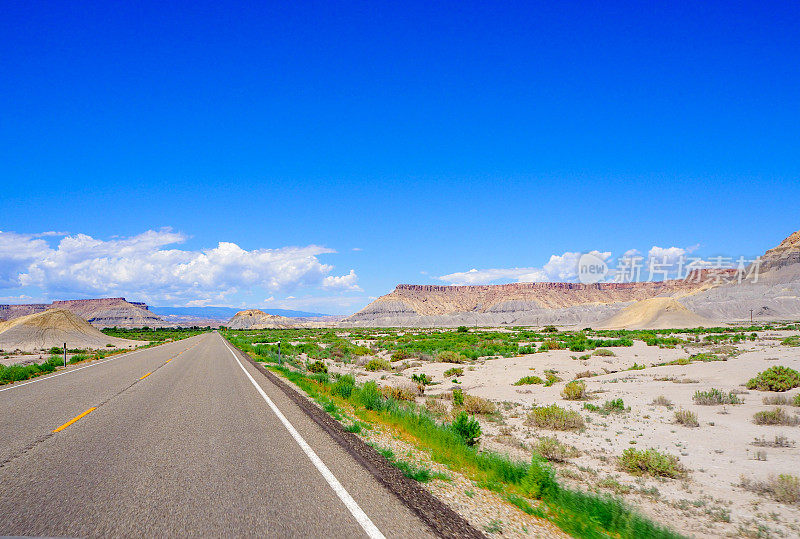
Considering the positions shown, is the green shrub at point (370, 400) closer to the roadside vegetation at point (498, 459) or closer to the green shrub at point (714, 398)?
the roadside vegetation at point (498, 459)

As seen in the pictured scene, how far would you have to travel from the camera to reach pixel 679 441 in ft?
31.7

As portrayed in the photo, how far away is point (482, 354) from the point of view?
3316 centimetres

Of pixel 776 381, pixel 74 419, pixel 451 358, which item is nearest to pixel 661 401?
pixel 776 381

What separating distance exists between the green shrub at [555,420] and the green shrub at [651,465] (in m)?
2.83

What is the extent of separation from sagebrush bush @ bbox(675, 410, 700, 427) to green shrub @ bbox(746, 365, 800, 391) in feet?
16.2

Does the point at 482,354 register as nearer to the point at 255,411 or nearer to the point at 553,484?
the point at 255,411

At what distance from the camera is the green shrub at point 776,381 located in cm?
1380

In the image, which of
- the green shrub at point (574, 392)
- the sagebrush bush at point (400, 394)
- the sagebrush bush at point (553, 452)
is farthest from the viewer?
the sagebrush bush at point (400, 394)

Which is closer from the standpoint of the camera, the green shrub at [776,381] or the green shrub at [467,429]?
the green shrub at [467,429]

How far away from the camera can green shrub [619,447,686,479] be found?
754 cm

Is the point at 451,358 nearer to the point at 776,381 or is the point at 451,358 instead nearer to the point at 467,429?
the point at 776,381

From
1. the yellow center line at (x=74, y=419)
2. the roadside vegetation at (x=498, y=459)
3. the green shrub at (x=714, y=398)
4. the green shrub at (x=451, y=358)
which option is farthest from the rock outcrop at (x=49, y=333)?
the green shrub at (x=714, y=398)

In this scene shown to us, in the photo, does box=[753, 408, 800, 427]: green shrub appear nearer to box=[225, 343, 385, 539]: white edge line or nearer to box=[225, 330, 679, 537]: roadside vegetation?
box=[225, 330, 679, 537]: roadside vegetation

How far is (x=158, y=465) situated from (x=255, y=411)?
4940 mm
